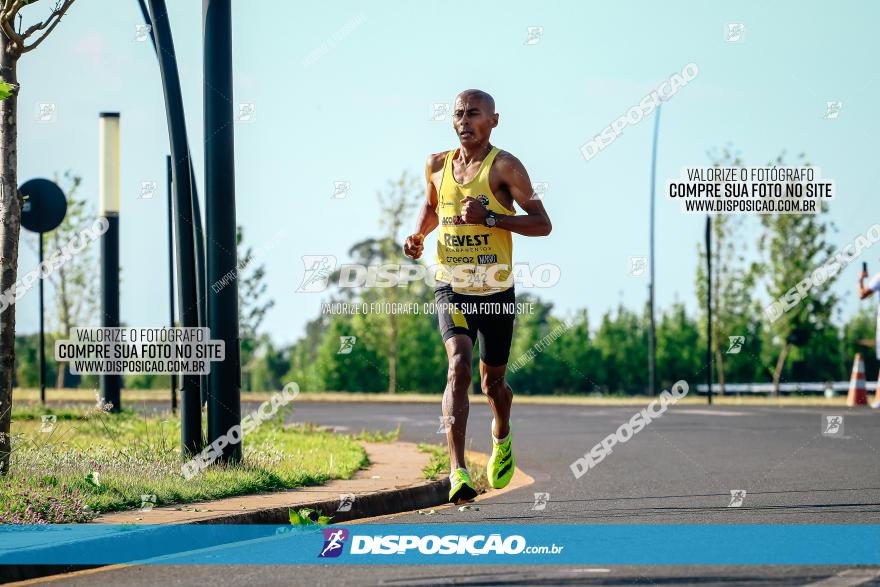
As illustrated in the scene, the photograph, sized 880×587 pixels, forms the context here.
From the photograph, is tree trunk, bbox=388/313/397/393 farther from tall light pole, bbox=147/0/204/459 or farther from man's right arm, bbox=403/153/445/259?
man's right arm, bbox=403/153/445/259

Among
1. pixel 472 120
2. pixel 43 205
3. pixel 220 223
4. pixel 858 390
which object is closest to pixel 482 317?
pixel 472 120

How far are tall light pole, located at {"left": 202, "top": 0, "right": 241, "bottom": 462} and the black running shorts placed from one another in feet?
8.44

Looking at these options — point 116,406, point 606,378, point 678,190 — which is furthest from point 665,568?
point 606,378

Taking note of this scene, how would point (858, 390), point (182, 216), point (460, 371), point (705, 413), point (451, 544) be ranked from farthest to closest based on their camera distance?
point (858, 390)
point (705, 413)
point (182, 216)
point (460, 371)
point (451, 544)

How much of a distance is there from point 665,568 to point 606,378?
54788 millimetres

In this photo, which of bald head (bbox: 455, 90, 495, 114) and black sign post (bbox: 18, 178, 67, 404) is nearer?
bald head (bbox: 455, 90, 495, 114)

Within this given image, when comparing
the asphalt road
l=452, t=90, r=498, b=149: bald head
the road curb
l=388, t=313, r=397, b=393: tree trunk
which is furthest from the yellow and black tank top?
l=388, t=313, r=397, b=393: tree trunk

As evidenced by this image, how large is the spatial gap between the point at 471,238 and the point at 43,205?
374 inches

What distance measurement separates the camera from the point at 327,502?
8.47 meters

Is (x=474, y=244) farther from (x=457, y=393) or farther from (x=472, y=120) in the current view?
(x=457, y=393)

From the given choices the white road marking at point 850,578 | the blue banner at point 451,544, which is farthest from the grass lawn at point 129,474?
the white road marking at point 850,578

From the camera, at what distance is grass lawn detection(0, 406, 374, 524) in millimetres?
7898

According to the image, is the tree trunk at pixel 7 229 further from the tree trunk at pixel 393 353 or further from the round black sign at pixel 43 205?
the tree trunk at pixel 393 353

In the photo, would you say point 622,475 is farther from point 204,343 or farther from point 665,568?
point 665,568
